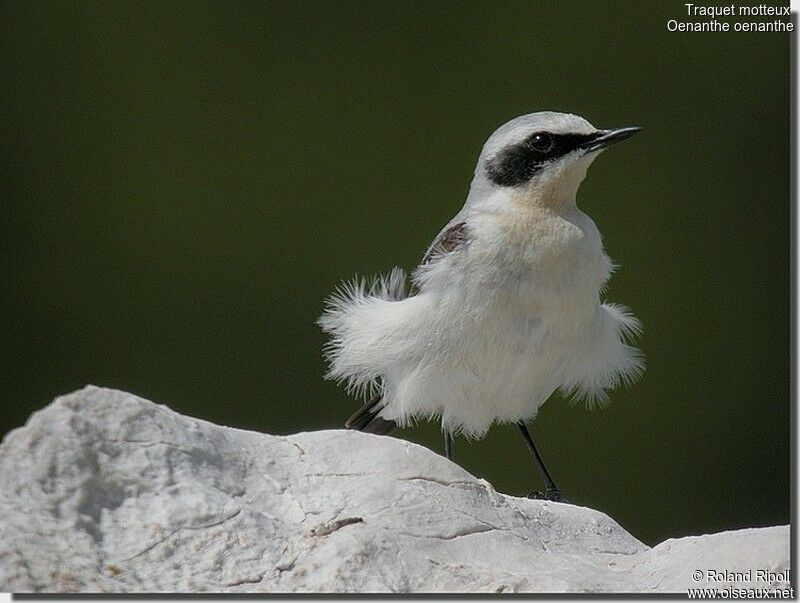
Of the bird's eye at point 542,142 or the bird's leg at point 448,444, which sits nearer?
the bird's eye at point 542,142

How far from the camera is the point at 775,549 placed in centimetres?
→ 272

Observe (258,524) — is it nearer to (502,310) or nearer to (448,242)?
(502,310)

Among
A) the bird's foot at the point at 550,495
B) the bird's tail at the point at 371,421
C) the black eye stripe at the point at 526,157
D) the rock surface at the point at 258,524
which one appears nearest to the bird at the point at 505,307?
the black eye stripe at the point at 526,157

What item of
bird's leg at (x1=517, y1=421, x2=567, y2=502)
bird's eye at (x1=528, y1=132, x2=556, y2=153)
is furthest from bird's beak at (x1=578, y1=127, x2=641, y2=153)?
bird's leg at (x1=517, y1=421, x2=567, y2=502)

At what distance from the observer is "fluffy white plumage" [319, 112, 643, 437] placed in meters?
3.83

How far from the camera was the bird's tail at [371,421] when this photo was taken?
4383 millimetres

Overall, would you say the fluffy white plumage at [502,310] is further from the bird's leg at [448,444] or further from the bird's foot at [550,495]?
the bird's foot at [550,495]

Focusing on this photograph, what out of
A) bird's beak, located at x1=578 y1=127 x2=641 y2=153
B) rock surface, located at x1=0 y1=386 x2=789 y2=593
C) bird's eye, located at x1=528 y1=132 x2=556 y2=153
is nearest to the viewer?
rock surface, located at x1=0 y1=386 x2=789 y2=593

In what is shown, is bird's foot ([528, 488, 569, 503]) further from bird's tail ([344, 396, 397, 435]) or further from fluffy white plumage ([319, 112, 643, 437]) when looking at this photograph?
bird's tail ([344, 396, 397, 435])

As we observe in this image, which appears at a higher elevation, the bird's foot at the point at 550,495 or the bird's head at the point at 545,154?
the bird's head at the point at 545,154

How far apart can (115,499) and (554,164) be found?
1.93 meters

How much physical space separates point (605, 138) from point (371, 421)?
1378mm

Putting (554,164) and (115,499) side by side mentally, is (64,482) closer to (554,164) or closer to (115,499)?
(115,499)

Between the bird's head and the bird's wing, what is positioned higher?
the bird's head
